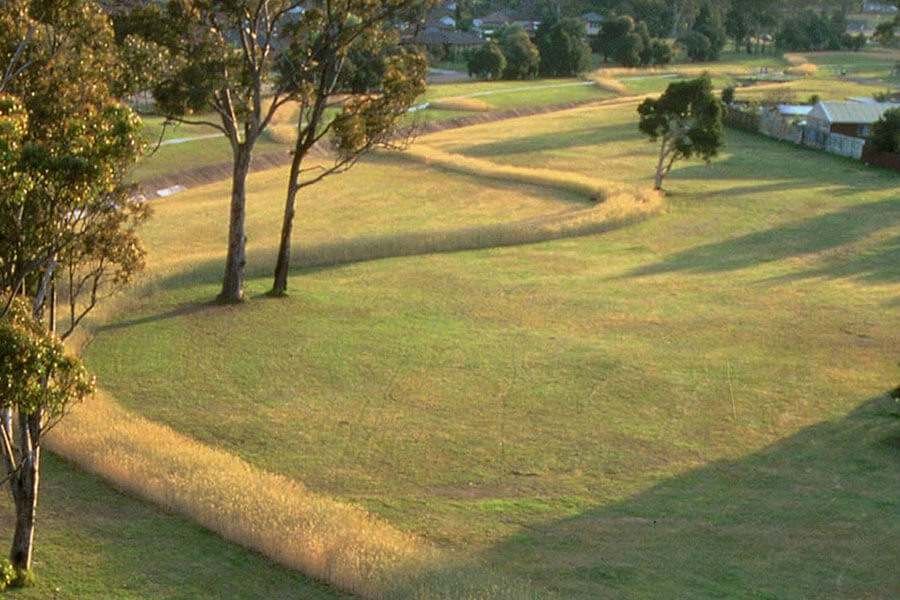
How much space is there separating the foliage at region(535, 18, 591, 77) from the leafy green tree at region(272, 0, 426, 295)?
9659cm

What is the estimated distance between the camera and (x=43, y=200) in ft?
47.0

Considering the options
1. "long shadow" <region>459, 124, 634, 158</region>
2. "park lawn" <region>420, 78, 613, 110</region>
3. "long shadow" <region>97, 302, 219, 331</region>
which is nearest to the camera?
"long shadow" <region>97, 302, 219, 331</region>

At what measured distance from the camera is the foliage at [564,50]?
127250 millimetres

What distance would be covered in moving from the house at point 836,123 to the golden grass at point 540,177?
22.9m

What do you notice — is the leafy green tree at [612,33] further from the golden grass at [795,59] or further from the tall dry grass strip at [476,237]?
the tall dry grass strip at [476,237]

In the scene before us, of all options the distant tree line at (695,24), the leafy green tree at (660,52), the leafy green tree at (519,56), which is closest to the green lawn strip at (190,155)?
the leafy green tree at (519,56)

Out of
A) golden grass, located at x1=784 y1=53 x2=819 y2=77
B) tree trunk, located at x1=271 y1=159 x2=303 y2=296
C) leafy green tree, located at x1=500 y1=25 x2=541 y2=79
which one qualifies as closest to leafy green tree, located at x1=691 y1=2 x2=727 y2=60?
golden grass, located at x1=784 y1=53 x2=819 y2=77

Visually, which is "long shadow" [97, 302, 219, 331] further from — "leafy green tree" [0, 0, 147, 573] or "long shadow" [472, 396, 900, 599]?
"long shadow" [472, 396, 900, 599]

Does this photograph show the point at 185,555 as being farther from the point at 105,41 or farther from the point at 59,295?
the point at 59,295

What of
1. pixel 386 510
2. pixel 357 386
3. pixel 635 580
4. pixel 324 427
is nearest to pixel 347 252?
pixel 357 386

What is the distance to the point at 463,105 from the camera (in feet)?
322

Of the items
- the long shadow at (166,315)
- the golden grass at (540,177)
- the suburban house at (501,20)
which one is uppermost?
the suburban house at (501,20)

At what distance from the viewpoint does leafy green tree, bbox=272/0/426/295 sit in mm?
32406

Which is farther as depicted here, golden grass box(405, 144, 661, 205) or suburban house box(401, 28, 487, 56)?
suburban house box(401, 28, 487, 56)
